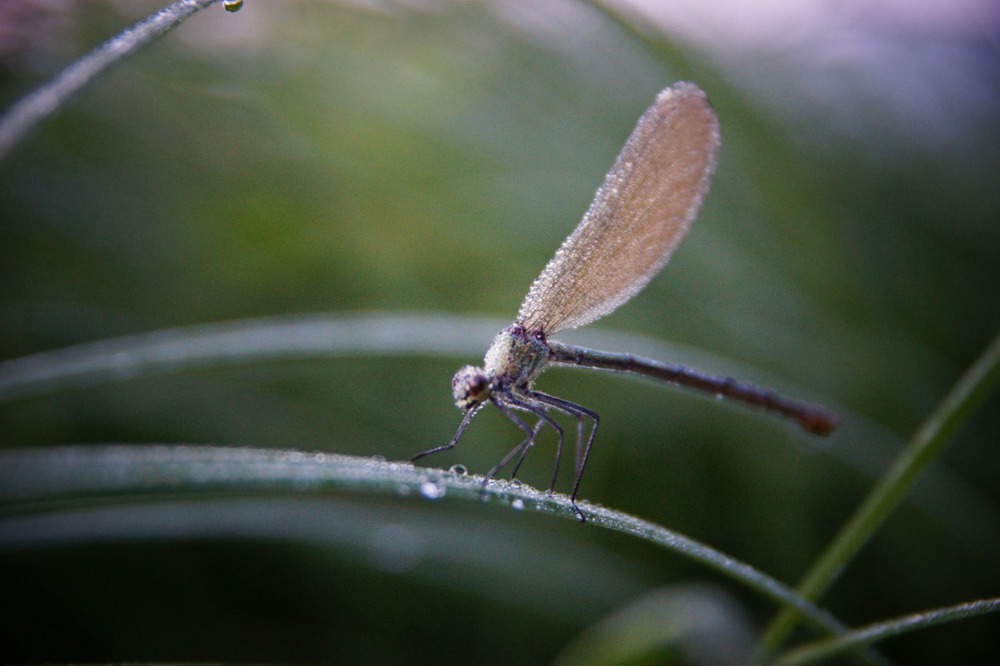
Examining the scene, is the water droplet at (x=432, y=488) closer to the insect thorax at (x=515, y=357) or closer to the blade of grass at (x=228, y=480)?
the blade of grass at (x=228, y=480)

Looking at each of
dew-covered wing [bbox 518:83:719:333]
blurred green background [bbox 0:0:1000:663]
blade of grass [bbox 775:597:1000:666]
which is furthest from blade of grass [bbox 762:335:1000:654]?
dew-covered wing [bbox 518:83:719:333]

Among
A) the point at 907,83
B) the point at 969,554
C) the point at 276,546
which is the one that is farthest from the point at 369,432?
the point at 907,83

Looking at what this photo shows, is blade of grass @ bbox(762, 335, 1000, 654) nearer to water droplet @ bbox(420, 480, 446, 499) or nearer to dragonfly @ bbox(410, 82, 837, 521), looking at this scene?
dragonfly @ bbox(410, 82, 837, 521)

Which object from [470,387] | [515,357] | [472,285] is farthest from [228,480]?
[472,285]

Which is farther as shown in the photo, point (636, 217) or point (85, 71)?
point (636, 217)

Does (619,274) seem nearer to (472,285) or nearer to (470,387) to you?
(470,387)
